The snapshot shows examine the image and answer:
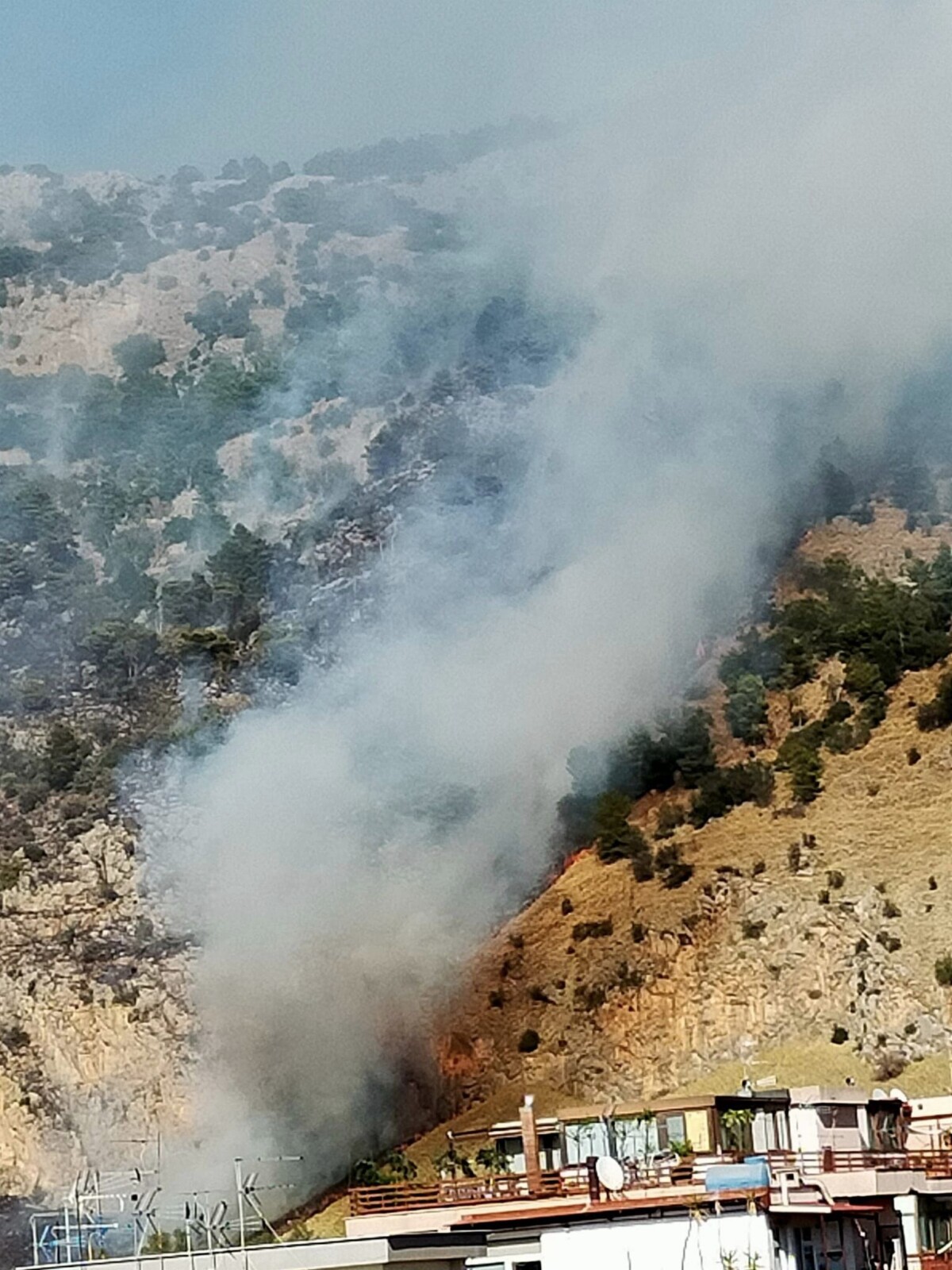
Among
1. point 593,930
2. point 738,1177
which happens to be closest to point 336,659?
point 593,930

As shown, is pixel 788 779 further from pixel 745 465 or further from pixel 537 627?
pixel 745 465

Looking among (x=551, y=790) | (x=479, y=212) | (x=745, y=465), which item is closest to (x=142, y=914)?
(x=551, y=790)

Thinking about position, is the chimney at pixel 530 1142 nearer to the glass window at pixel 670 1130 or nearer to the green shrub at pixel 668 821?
the glass window at pixel 670 1130

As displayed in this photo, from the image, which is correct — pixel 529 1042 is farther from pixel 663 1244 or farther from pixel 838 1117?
pixel 663 1244

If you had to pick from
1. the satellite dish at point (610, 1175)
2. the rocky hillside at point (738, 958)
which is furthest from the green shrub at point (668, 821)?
the satellite dish at point (610, 1175)

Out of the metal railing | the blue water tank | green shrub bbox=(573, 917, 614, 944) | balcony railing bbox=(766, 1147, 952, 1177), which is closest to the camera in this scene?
the blue water tank

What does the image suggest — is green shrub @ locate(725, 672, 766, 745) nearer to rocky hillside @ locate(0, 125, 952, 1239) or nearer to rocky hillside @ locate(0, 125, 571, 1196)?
rocky hillside @ locate(0, 125, 952, 1239)

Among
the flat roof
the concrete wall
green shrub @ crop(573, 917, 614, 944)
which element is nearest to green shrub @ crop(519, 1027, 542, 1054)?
green shrub @ crop(573, 917, 614, 944)
